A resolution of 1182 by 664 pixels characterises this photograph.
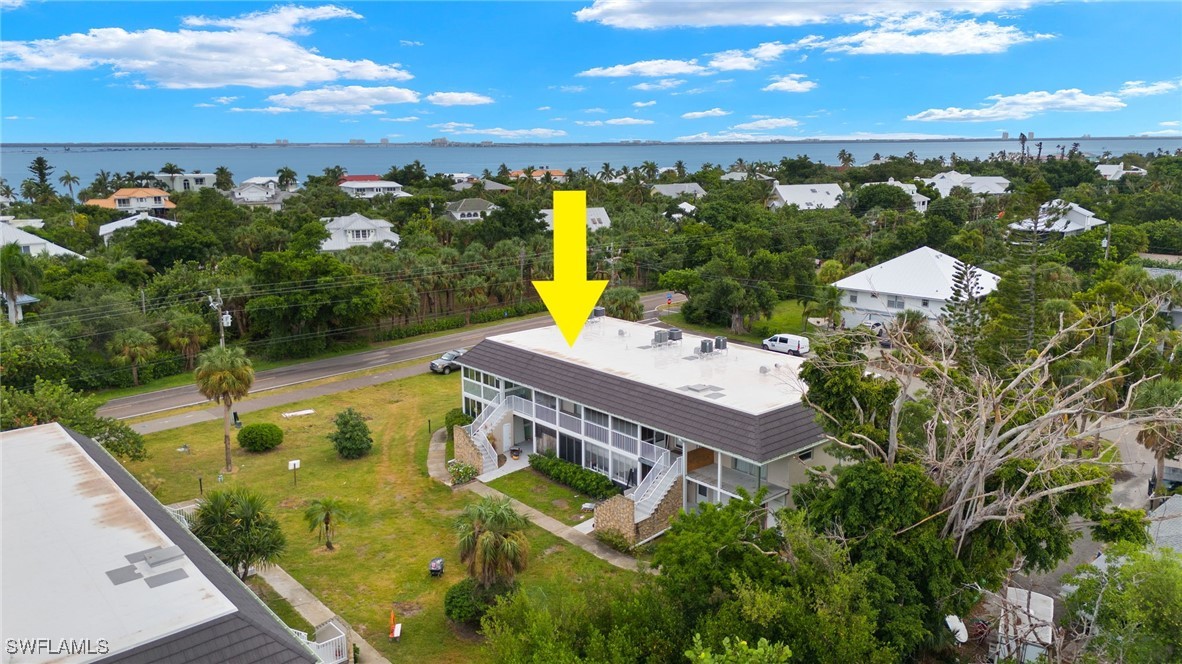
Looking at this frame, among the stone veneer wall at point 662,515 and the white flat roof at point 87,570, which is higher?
the white flat roof at point 87,570

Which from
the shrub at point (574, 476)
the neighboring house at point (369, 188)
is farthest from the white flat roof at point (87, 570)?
the neighboring house at point (369, 188)

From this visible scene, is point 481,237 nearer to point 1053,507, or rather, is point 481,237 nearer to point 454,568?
point 454,568

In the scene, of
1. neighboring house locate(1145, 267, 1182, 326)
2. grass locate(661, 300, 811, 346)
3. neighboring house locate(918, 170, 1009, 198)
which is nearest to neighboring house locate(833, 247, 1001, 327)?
grass locate(661, 300, 811, 346)

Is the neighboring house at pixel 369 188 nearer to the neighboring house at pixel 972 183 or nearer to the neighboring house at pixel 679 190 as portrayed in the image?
the neighboring house at pixel 679 190

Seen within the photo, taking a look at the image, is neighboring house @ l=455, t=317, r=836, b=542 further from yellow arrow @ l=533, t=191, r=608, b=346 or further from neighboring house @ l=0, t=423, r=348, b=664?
neighboring house @ l=0, t=423, r=348, b=664

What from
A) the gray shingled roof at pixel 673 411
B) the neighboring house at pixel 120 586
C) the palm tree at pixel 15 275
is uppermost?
the palm tree at pixel 15 275

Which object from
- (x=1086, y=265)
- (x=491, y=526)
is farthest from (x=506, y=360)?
(x=1086, y=265)

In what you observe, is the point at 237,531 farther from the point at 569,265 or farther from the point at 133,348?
the point at 133,348
